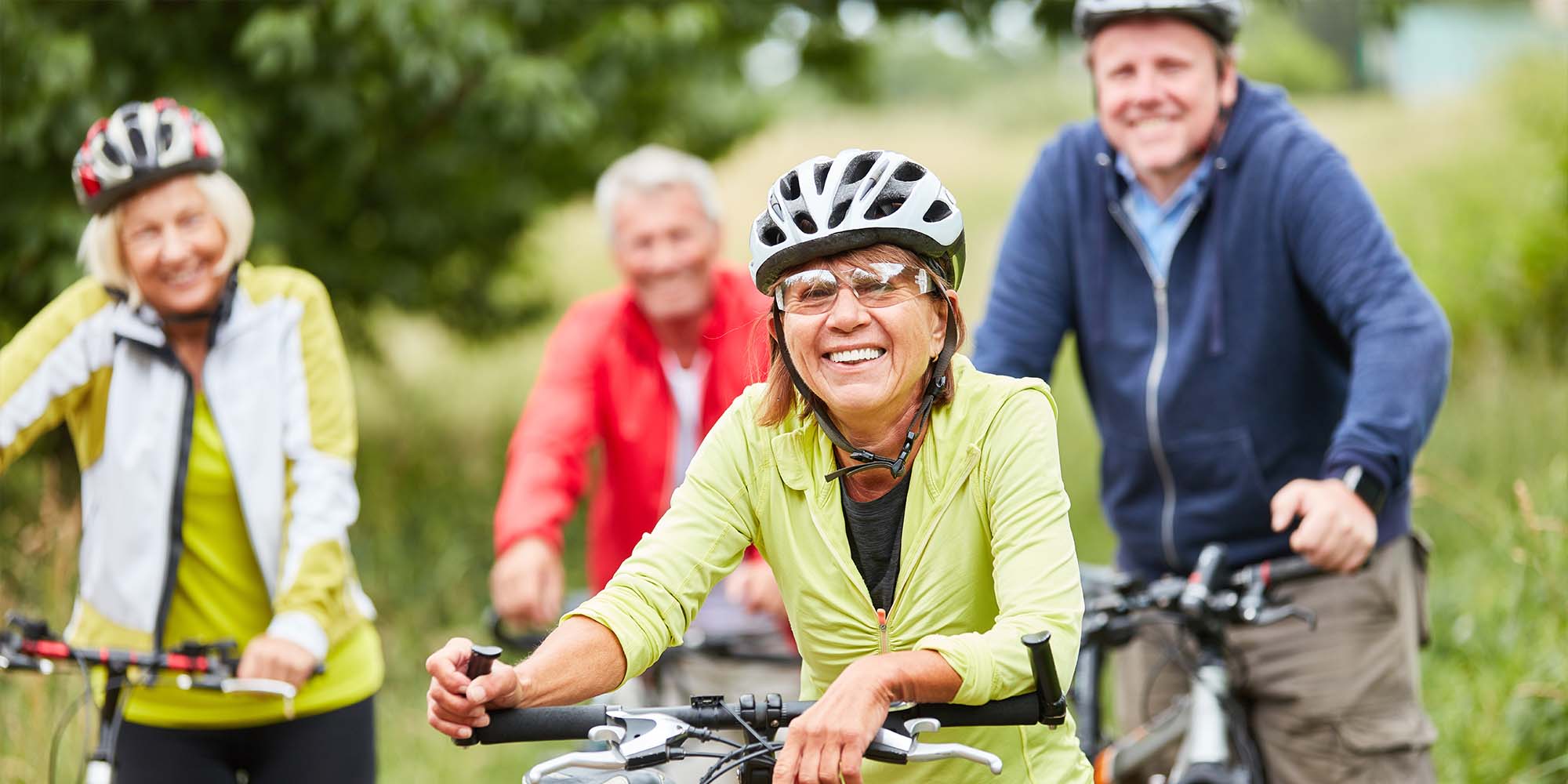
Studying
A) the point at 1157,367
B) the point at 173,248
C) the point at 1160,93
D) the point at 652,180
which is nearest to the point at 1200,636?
the point at 1157,367

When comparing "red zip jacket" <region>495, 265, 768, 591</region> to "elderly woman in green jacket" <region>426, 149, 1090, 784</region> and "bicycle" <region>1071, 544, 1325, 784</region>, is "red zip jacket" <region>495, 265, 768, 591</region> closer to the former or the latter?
"bicycle" <region>1071, 544, 1325, 784</region>

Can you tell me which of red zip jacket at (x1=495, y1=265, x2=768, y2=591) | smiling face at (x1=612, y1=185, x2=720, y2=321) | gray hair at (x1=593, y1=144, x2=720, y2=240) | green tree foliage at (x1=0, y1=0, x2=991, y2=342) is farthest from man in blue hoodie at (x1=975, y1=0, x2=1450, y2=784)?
green tree foliage at (x1=0, y1=0, x2=991, y2=342)

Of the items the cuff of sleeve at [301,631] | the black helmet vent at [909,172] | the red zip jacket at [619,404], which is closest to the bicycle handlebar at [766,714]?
the black helmet vent at [909,172]

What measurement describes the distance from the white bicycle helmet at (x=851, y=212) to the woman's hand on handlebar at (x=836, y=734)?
2.45ft

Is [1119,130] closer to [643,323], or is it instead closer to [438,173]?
[643,323]

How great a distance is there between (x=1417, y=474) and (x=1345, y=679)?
4982mm

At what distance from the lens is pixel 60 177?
26.1ft

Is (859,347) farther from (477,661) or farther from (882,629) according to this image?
(477,661)

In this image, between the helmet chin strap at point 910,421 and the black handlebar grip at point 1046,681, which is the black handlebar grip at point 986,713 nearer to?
the black handlebar grip at point 1046,681

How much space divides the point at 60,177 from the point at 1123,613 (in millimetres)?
6212

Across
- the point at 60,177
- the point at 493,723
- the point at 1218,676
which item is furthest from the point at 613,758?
the point at 60,177

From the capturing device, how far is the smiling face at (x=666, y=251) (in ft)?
16.7

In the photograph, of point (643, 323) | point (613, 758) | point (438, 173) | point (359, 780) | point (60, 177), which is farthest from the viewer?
point (438, 173)

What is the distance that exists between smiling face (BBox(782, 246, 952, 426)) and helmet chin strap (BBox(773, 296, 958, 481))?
0.05 meters
